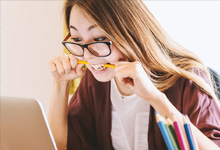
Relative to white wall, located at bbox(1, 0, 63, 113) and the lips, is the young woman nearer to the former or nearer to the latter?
the lips

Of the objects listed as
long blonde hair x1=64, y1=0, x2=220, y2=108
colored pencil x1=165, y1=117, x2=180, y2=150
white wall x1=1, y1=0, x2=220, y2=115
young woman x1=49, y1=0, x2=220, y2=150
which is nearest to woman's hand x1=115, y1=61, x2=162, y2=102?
young woman x1=49, y1=0, x2=220, y2=150

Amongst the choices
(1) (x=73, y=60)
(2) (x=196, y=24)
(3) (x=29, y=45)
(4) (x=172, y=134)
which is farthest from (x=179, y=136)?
(3) (x=29, y=45)

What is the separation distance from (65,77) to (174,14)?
2.38ft

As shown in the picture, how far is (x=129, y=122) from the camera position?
1.06 metres

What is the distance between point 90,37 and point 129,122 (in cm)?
39

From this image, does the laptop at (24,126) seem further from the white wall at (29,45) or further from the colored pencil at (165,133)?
the white wall at (29,45)

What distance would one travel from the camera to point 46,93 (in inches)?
81.3

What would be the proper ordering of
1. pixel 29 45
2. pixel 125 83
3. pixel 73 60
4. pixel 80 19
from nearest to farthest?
pixel 125 83, pixel 80 19, pixel 73 60, pixel 29 45

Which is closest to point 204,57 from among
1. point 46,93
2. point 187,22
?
point 187,22

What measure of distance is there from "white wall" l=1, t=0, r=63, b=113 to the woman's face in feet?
3.42

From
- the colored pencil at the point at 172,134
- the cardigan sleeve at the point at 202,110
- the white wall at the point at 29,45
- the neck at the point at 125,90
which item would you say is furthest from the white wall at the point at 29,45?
the colored pencil at the point at 172,134

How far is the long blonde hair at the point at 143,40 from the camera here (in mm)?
859

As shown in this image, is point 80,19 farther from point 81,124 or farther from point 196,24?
point 196,24

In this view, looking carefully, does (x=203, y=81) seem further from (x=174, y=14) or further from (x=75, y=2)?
(x=174, y=14)
